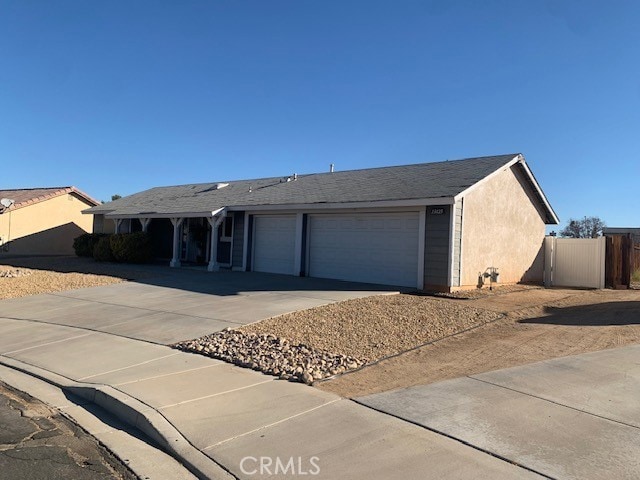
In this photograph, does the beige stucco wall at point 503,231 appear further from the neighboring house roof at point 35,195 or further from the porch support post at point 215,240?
the neighboring house roof at point 35,195

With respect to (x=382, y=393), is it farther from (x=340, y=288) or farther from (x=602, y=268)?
(x=602, y=268)

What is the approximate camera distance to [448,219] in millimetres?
14102

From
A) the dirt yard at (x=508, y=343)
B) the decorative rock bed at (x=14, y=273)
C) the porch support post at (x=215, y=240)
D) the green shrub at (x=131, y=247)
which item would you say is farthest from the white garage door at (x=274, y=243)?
the decorative rock bed at (x=14, y=273)

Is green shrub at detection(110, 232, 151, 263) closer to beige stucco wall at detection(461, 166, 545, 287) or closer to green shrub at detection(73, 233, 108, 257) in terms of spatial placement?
green shrub at detection(73, 233, 108, 257)

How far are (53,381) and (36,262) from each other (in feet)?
65.3

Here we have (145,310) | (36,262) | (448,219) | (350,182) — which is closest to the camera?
(145,310)

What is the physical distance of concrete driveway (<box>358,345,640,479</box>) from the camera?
13.6ft

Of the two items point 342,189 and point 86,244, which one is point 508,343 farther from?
point 86,244

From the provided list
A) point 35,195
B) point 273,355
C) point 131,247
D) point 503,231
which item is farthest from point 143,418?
point 35,195

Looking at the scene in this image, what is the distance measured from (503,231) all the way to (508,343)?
9196 millimetres

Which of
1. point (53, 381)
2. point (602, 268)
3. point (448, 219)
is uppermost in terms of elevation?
point (448, 219)

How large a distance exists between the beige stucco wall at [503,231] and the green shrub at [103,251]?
1660cm

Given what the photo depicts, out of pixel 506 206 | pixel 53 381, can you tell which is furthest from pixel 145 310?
pixel 506 206

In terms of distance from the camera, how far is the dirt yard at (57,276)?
15.7m
